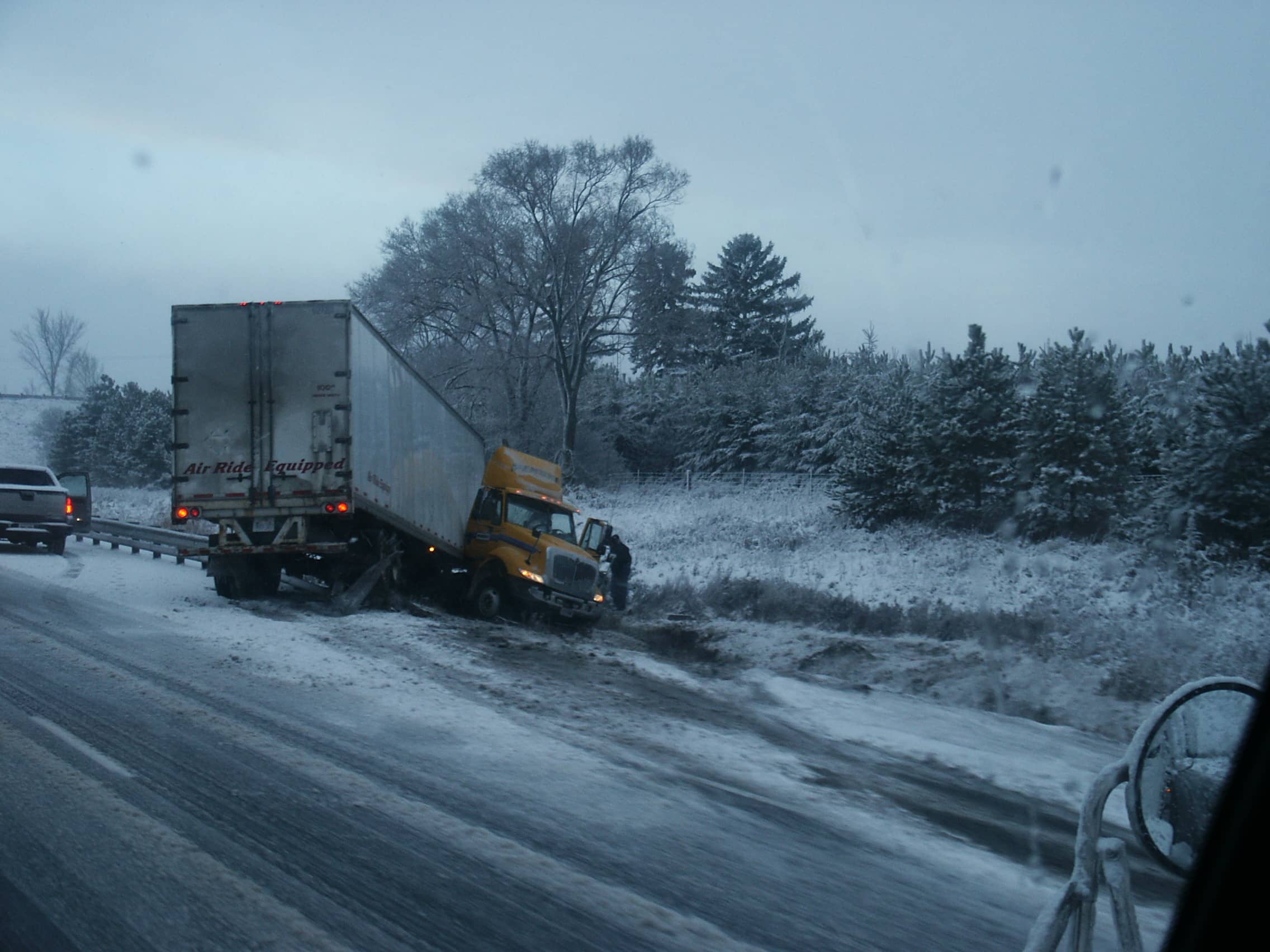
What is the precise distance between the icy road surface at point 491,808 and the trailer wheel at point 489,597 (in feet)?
17.2

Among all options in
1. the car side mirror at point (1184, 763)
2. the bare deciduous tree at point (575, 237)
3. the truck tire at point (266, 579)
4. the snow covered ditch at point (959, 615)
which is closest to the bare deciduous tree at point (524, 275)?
the bare deciduous tree at point (575, 237)

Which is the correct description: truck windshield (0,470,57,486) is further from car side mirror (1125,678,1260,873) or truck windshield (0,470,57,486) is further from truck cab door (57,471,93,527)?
car side mirror (1125,678,1260,873)

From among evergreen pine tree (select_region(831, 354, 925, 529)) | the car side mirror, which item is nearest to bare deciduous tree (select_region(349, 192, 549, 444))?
evergreen pine tree (select_region(831, 354, 925, 529))

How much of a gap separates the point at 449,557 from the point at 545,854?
42.7ft

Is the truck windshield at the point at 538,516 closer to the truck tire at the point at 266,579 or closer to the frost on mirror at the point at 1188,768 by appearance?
the truck tire at the point at 266,579

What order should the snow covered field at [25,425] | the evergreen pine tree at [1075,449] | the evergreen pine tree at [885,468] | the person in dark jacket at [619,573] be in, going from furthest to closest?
the snow covered field at [25,425]
the evergreen pine tree at [885,468]
the person in dark jacket at [619,573]
the evergreen pine tree at [1075,449]

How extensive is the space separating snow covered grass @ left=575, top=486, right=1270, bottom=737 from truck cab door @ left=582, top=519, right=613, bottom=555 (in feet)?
5.65

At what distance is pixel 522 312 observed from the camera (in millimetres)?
36750

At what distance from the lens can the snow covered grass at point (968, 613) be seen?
1148cm

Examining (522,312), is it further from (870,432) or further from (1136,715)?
(1136,715)

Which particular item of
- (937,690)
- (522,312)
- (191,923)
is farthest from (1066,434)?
(522,312)

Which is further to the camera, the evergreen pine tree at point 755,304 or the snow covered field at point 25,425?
Result: the snow covered field at point 25,425

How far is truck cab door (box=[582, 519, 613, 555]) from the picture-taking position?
17688mm

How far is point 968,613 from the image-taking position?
50.3ft
